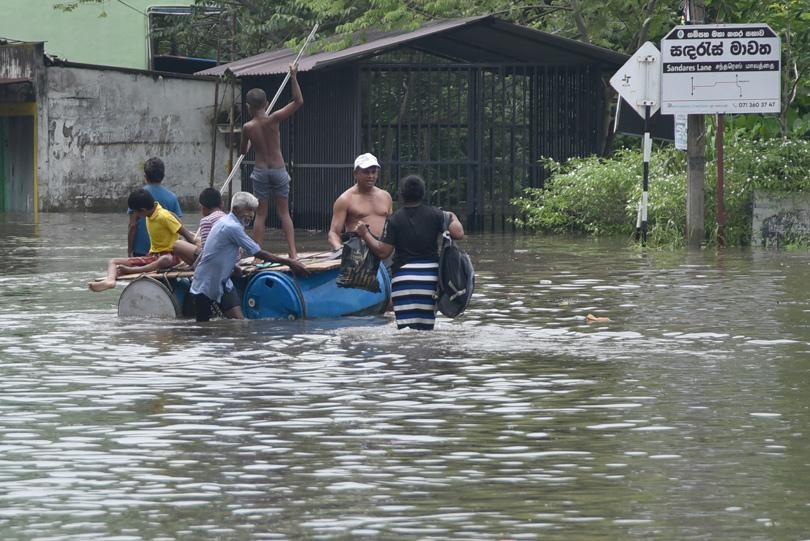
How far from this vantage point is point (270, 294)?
1476cm

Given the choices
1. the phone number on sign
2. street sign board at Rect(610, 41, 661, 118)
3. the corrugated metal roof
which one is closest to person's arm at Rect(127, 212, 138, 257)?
street sign board at Rect(610, 41, 661, 118)

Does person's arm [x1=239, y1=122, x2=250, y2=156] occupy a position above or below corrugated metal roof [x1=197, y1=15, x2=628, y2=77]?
below

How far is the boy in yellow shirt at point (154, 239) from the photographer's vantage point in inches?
591

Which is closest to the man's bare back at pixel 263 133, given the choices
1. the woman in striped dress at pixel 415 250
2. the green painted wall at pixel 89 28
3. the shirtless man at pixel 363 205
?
the shirtless man at pixel 363 205

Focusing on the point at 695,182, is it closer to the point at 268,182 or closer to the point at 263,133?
the point at 268,182

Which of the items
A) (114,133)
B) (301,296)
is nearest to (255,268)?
(301,296)

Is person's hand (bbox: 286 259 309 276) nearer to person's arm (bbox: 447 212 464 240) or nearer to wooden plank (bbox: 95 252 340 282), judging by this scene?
wooden plank (bbox: 95 252 340 282)

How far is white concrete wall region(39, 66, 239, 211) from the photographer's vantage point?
37125 mm

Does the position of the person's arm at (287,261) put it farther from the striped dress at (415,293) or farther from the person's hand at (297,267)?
the striped dress at (415,293)

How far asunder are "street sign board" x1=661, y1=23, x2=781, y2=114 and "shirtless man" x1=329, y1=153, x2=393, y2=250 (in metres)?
8.54

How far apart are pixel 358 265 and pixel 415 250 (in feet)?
2.19

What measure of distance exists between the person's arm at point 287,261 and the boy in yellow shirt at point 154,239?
116cm

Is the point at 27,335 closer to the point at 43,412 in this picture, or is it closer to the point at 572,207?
the point at 43,412

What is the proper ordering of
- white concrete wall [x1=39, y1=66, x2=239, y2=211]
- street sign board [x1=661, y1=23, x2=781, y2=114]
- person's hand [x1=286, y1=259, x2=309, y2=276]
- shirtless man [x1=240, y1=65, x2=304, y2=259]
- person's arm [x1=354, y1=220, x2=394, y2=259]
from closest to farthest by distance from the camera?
1. person's arm [x1=354, y1=220, x2=394, y2=259]
2. person's hand [x1=286, y1=259, x2=309, y2=276]
3. shirtless man [x1=240, y1=65, x2=304, y2=259]
4. street sign board [x1=661, y1=23, x2=781, y2=114]
5. white concrete wall [x1=39, y1=66, x2=239, y2=211]
